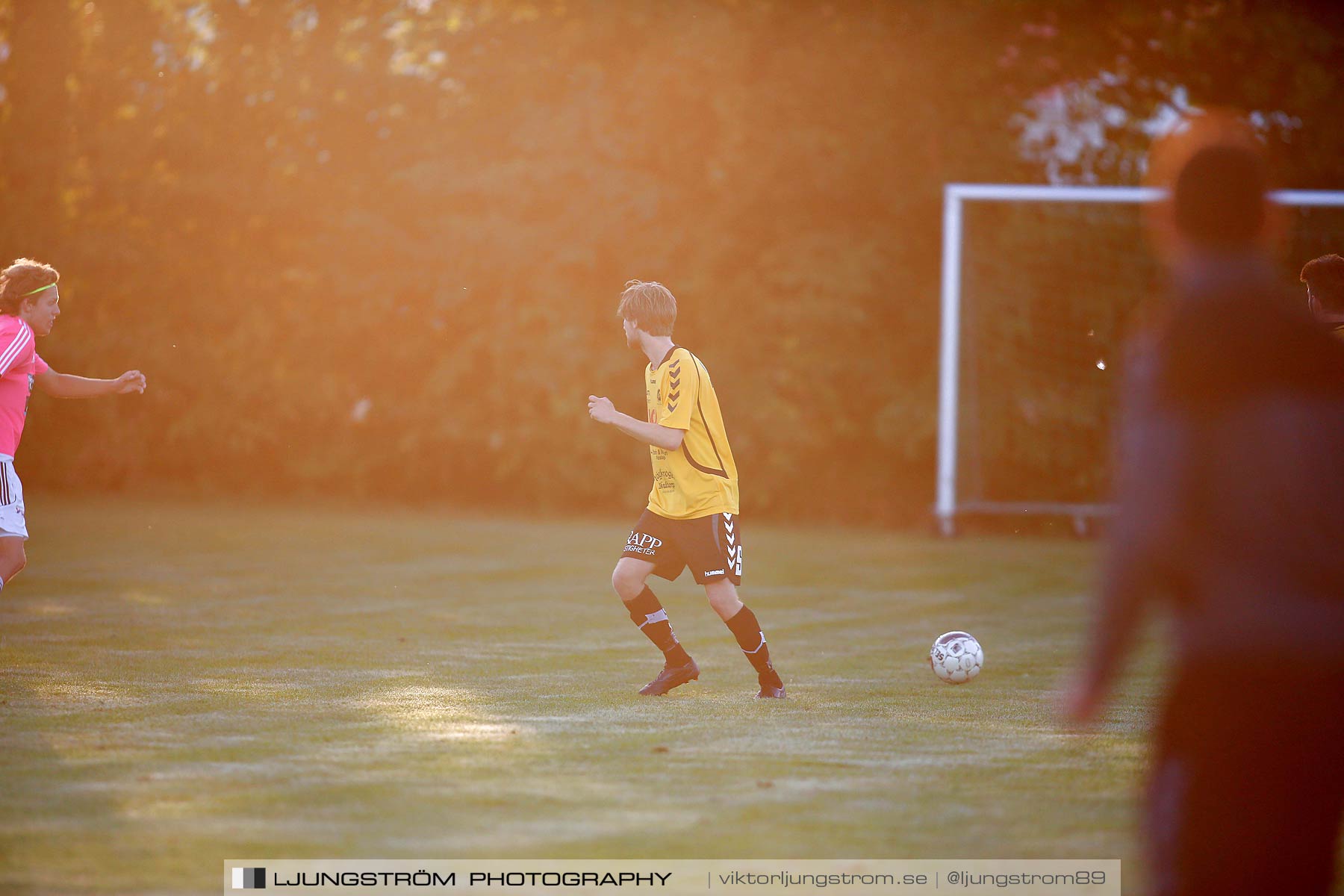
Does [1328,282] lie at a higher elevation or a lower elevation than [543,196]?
lower

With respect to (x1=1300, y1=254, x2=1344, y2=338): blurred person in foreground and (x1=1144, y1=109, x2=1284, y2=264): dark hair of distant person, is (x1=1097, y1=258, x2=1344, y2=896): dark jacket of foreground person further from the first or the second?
(x1=1300, y1=254, x2=1344, y2=338): blurred person in foreground

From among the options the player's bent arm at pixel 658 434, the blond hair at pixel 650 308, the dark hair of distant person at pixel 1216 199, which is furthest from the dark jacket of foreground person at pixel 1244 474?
the blond hair at pixel 650 308

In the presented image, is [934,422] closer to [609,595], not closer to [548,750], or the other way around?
[609,595]

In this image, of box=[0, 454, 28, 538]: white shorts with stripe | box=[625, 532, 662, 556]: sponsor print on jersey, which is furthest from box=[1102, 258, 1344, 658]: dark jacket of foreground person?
box=[0, 454, 28, 538]: white shorts with stripe

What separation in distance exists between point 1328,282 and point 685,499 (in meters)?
2.92

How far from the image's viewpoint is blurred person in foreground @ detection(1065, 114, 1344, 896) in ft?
8.13

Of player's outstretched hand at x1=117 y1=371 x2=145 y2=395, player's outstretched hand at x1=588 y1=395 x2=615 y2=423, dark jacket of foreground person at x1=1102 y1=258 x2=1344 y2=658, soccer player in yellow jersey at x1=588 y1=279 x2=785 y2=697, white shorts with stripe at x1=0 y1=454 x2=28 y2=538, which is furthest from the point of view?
player's outstretched hand at x1=117 y1=371 x2=145 y2=395

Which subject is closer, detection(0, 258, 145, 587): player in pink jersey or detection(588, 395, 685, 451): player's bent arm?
detection(588, 395, 685, 451): player's bent arm

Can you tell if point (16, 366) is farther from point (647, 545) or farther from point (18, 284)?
point (647, 545)

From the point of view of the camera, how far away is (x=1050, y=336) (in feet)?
57.1

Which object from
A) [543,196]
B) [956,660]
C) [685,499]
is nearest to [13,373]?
[685,499]

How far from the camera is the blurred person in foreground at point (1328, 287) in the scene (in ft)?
20.4

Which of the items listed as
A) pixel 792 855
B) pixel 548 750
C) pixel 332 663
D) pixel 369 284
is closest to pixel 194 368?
pixel 369 284

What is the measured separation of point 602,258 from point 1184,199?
16.7 m
